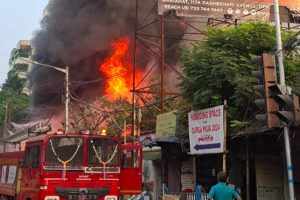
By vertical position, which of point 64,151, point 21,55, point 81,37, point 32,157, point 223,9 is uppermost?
point 21,55

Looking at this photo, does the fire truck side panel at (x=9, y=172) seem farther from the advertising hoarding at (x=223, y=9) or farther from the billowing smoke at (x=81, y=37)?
the billowing smoke at (x=81, y=37)

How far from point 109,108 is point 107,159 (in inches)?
730

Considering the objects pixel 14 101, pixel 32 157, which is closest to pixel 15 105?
pixel 14 101

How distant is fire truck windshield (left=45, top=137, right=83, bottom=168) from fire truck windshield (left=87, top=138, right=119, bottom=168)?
0.27 m

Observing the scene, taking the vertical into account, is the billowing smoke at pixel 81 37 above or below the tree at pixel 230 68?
above

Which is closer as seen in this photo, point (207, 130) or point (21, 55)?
point (207, 130)

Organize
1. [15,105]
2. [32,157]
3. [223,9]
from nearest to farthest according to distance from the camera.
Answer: [32,157]
[223,9]
[15,105]

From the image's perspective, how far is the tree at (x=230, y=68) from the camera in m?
13.0

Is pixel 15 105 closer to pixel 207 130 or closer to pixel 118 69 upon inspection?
pixel 118 69

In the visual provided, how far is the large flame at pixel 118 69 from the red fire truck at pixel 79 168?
20254mm

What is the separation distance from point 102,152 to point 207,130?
321 cm

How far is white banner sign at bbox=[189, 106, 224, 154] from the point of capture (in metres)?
12.2

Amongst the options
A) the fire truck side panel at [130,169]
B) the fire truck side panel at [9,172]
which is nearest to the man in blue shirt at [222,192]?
the fire truck side panel at [130,169]

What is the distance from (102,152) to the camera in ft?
37.8
